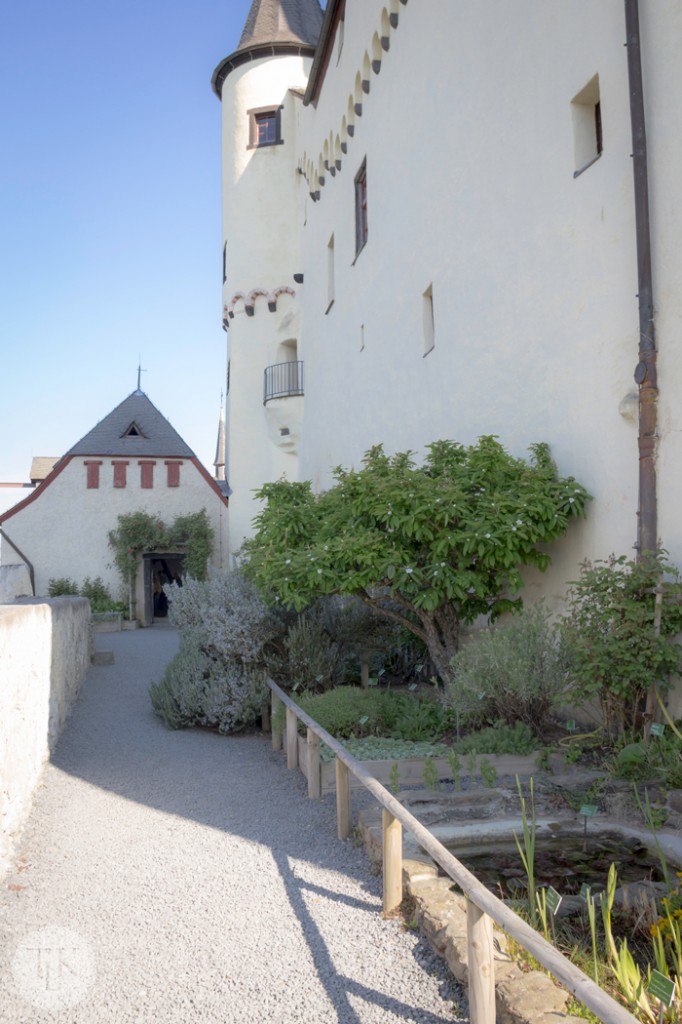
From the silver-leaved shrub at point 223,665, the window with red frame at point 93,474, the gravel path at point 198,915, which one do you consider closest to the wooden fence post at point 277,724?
Answer: the silver-leaved shrub at point 223,665

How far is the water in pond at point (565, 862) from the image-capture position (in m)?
4.18

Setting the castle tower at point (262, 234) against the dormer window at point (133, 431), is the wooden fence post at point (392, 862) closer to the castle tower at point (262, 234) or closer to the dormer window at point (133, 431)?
the castle tower at point (262, 234)

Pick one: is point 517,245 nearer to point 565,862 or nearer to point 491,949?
point 565,862

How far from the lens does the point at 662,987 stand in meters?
2.36

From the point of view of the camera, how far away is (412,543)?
716cm

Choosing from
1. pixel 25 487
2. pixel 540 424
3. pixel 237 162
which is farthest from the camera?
pixel 25 487

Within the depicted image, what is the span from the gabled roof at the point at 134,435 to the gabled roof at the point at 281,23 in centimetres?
1077

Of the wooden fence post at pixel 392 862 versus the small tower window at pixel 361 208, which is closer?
the wooden fence post at pixel 392 862

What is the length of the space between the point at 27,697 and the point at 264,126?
18.2 meters

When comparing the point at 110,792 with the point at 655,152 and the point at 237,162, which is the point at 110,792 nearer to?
the point at 655,152

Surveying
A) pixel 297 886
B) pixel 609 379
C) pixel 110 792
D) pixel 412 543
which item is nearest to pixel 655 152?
pixel 609 379

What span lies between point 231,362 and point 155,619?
838 cm

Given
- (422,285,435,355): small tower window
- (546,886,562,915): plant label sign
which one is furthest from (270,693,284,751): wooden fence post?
(422,285,435,355): small tower window

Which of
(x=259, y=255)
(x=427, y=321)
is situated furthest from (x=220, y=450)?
(x=427, y=321)
